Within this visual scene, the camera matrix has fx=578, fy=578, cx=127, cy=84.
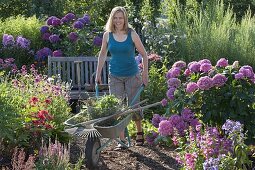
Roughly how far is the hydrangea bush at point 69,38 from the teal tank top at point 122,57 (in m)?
3.59

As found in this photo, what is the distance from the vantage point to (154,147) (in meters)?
7.19

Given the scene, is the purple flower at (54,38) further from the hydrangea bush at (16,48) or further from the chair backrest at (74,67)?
the chair backrest at (74,67)

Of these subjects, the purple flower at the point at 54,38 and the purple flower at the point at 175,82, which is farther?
the purple flower at the point at 54,38

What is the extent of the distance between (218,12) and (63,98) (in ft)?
17.5

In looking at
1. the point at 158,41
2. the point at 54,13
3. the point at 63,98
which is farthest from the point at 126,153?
the point at 54,13

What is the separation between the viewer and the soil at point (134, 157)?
6.40 metres

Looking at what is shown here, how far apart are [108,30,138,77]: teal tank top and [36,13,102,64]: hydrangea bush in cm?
359

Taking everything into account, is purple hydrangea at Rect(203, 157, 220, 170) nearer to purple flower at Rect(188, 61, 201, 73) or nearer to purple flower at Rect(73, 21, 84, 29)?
purple flower at Rect(188, 61, 201, 73)

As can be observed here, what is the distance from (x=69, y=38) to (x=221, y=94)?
5.18 meters

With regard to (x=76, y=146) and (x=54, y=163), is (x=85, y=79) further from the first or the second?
(x=54, y=163)

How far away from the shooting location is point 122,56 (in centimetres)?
691

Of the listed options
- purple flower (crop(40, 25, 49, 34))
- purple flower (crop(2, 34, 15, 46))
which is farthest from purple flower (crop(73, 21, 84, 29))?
purple flower (crop(2, 34, 15, 46))

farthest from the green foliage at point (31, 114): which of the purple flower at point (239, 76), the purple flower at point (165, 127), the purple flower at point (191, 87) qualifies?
the purple flower at point (239, 76)

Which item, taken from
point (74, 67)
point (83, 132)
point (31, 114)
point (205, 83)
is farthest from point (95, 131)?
point (74, 67)
